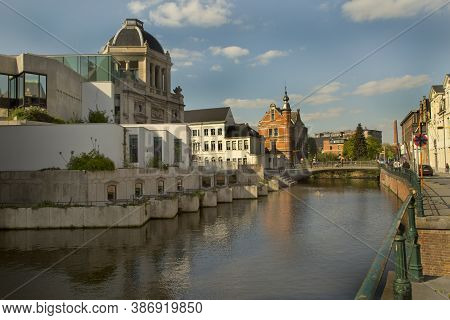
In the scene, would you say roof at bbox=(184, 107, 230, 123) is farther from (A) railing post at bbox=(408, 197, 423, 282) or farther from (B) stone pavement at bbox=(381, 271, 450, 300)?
(B) stone pavement at bbox=(381, 271, 450, 300)

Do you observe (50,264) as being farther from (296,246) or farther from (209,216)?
(209,216)

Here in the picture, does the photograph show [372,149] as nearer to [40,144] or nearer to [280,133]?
[280,133]

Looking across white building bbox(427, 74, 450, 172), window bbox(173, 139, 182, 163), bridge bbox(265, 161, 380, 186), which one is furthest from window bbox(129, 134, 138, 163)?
bridge bbox(265, 161, 380, 186)

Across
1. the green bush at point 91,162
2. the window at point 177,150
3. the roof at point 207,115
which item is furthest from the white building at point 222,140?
the green bush at point 91,162

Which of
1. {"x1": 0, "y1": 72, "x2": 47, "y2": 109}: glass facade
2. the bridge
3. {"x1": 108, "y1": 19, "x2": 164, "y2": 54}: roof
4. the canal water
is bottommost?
the canal water

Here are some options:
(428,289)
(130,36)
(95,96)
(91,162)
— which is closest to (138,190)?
(91,162)

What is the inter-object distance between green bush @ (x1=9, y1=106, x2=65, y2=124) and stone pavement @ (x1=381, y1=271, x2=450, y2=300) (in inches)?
1575

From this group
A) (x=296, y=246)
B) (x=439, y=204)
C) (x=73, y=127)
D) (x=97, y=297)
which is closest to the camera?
(x=97, y=297)

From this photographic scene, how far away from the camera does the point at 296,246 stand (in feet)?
95.2

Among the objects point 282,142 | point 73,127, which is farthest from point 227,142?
point 73,127

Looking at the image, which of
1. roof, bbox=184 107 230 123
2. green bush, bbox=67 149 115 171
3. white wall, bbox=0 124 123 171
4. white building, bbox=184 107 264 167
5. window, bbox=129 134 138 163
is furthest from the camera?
roof, bbox=184 107 230 123

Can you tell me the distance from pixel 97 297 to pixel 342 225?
81.6 ft

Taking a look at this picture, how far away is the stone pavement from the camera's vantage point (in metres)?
10.8
